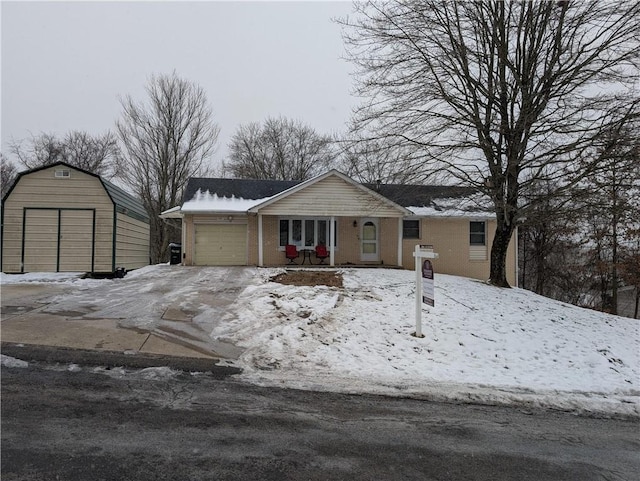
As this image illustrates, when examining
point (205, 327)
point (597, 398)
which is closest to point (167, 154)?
point (205, 327)

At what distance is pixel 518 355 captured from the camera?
710 centimetres

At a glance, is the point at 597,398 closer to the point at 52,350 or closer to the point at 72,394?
the point at 72,394

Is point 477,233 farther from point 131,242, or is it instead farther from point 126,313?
point 126,313

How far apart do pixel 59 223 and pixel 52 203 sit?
682 mm

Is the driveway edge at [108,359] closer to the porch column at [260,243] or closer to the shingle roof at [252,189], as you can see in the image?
the porch column at [260,243]

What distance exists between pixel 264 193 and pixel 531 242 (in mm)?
20643

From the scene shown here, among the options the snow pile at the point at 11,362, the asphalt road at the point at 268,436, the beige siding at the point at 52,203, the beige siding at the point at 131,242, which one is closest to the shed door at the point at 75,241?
the beige siding at the point at 52,203

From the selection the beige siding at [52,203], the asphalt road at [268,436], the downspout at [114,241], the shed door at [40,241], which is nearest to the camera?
the asphalt road at [268,436]

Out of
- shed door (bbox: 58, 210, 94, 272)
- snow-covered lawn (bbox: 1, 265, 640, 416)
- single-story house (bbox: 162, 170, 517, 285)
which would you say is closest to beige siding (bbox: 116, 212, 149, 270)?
shed door (bbox: 58, 210, 94, 272)

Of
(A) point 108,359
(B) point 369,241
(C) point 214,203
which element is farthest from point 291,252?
(A) point 108,359

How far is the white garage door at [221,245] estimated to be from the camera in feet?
58.8

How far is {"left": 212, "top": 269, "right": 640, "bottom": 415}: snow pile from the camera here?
5438mm

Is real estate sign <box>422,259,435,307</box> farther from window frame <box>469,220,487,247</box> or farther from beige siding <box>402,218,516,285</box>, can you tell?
window frame <box>469,220,487,247</box>

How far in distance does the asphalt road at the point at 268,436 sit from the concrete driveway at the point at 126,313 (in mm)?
1207
